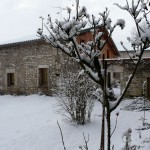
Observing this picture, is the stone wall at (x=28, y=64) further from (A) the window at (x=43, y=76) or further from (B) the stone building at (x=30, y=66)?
(A) the window at (x=43, y=76)

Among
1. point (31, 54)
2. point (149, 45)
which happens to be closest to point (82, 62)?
point (149, 45)

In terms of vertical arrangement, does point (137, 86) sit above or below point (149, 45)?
below

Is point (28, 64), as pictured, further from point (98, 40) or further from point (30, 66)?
point (98, 40)

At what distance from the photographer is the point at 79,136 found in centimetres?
780

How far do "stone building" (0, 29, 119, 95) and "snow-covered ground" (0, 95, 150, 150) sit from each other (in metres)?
3.32

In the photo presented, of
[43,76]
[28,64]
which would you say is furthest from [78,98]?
[28,64]

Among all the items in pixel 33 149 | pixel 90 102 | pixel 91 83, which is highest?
pixel 91 83

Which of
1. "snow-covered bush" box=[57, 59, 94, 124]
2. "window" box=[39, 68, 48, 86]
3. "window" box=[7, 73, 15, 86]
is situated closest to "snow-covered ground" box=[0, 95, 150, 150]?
"snow-covered bush" box=[57, 59, 94, 124]

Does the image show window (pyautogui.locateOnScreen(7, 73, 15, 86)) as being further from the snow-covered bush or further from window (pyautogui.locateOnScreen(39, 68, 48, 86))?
the snow-covered bush

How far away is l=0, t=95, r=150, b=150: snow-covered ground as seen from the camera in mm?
7387

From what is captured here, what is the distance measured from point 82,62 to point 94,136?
17.4 feet

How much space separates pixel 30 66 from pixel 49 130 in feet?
27.9

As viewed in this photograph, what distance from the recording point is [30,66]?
16.6 m

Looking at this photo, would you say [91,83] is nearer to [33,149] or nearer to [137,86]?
[33,149]
